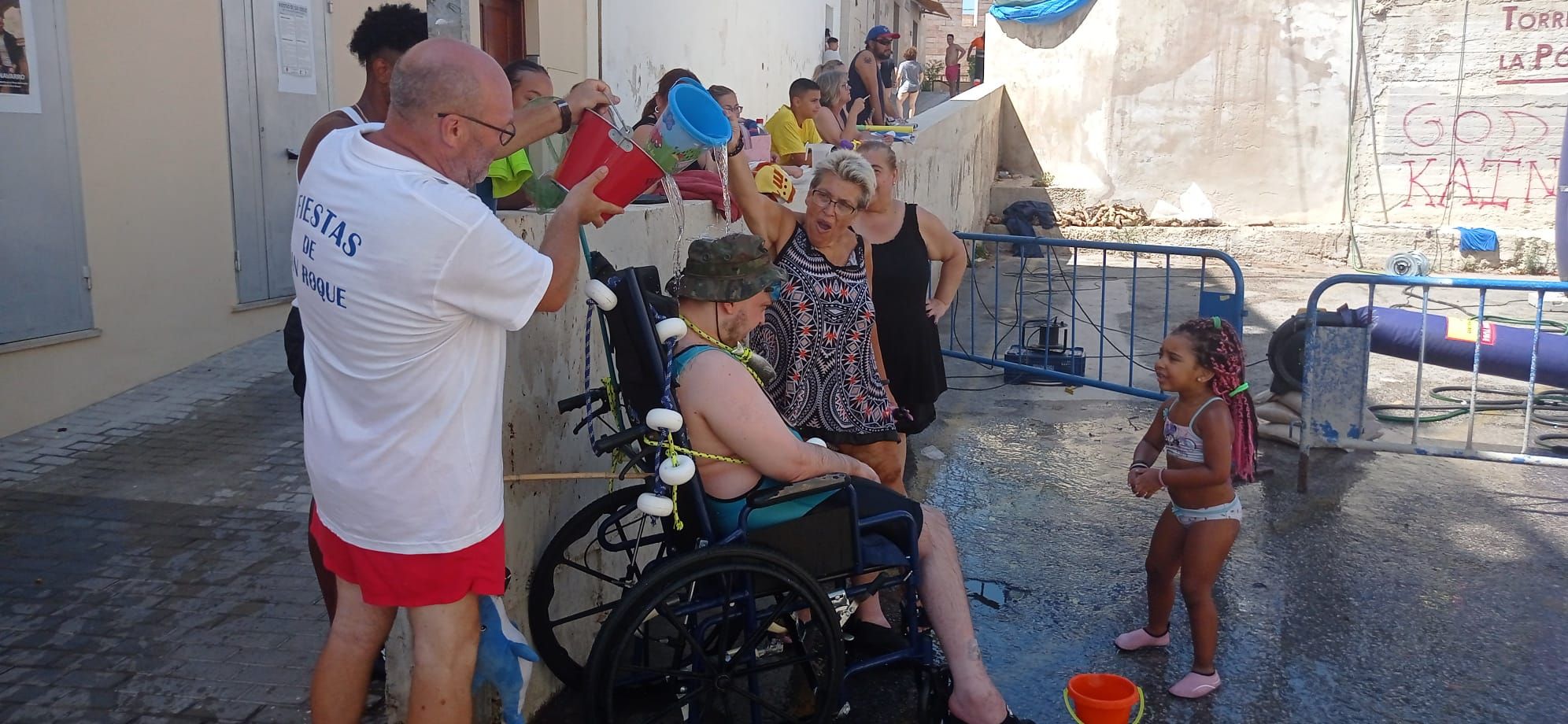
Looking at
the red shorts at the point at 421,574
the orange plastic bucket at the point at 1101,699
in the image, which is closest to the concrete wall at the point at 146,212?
the red shorts at the point at 421,574

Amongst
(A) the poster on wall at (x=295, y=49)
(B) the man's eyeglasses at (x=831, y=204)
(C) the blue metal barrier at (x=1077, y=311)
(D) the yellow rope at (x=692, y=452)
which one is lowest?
(C) the blue metal barrier at (x=1077, y=311)

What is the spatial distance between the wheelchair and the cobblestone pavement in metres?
0.93

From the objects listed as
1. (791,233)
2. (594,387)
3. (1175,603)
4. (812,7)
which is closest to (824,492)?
(594,387)

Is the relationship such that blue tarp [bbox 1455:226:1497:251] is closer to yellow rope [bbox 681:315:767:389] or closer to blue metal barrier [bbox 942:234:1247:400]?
blue metal barrier [bbox 942:234:1247:400]

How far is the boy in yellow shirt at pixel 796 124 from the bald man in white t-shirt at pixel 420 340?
511 centimetres

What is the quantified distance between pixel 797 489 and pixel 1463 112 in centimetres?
1318

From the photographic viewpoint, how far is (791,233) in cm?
397

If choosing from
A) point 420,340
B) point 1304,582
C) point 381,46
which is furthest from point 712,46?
point 420,340

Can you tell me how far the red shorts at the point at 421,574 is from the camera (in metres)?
2.32

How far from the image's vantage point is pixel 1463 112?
13281mm

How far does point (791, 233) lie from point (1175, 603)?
1.87 meters

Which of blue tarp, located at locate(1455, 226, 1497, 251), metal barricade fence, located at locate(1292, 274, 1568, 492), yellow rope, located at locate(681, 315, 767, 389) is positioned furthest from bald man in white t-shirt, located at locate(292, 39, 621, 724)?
blue tarp, located at locate(1455, 226, 1497, 251)

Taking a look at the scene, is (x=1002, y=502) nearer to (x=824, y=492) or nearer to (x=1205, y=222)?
(x=824, y=492)

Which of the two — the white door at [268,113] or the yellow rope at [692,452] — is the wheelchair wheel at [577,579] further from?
the white door at [268,113]
